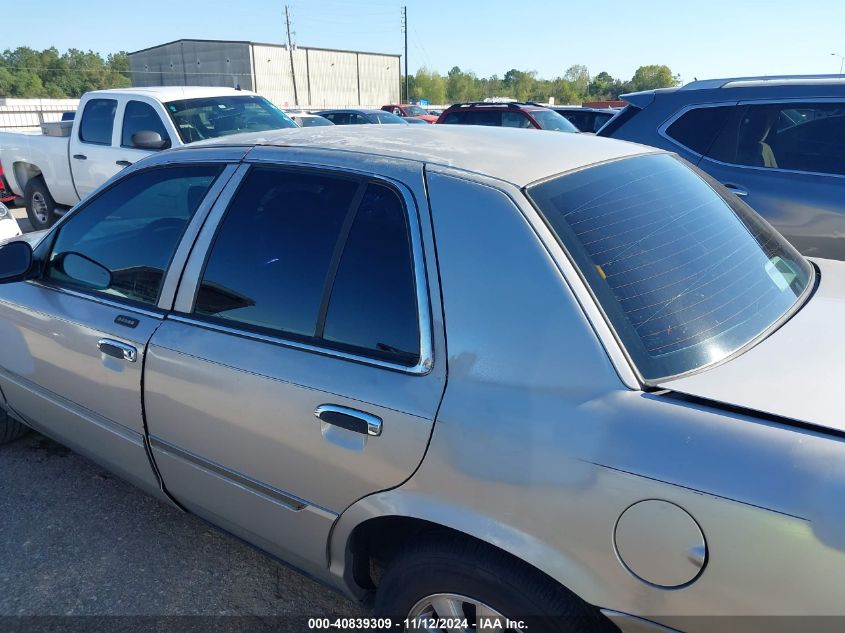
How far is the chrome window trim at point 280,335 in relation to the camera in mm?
1762

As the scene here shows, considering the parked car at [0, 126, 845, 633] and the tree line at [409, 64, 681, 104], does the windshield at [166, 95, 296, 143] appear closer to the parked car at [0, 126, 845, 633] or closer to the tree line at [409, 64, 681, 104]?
the parked car at [0, 126, 845, 633]

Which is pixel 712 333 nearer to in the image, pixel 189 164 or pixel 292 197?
pixel 292 197

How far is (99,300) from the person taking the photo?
2629mm

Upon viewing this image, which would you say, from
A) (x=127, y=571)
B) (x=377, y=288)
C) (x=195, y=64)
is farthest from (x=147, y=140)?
(x=195, y=64)

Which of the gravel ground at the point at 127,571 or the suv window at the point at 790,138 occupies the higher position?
the suv window at the point at 790,138

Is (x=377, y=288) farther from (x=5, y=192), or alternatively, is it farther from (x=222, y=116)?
(x=5, y=192)

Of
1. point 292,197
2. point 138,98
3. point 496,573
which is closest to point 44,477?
point 292,197

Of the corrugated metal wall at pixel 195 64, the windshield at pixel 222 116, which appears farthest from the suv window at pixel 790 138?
the corrugated metal wall at pixel 195 64

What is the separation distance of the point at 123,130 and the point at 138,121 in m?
0.23

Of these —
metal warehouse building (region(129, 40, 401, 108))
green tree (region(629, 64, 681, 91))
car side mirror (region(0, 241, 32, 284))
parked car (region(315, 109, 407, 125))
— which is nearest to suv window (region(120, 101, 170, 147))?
car side mirror (region(0, 241, 32, 284))

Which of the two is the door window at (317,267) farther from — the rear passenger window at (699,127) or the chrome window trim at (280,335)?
the rear passenger window at (699,127)

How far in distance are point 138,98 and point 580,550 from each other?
23.1ft

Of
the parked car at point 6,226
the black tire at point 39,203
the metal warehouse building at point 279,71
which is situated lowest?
the black tire at point 39,203

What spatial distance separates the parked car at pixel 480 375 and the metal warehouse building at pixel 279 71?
54103 mm
